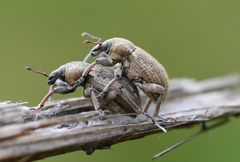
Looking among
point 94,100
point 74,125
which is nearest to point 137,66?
point 94,100

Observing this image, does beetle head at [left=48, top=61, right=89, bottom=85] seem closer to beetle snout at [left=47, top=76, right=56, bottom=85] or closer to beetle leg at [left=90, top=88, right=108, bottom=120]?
beetle snout at [left=47, top=76, right=56, bottom=85]

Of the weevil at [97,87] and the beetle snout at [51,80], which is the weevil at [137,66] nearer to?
the weevil at [97,87]

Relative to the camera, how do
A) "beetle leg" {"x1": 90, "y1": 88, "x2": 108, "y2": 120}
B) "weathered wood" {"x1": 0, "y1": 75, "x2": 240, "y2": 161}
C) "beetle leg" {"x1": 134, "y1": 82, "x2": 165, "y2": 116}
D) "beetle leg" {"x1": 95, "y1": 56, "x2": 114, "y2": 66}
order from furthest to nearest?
"beetle leg" {"x1": 134, "y1": 82, "x2": 165, "y2": 116}
"beetle leg" {"x1": 95, "y1": 56, "x2": 114, "y2": 66}
"beetle leg" {"x1": 90, "y1": 88, "x2": 108, "y2": 120}
"weathered wood" {"x1": 0, "y1": 75, "x2": 240, "y2": 161}

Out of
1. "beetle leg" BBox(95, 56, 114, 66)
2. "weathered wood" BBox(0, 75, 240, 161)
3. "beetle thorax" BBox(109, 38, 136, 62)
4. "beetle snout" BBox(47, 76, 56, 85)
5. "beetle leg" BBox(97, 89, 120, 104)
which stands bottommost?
"weathered wood" BBox(0, 75, 240, 161)

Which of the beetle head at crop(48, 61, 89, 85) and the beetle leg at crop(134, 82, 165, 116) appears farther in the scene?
the beetle leg at crop(134, 82, 165, 116)

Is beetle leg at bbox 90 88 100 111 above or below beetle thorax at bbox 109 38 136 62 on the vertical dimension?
below

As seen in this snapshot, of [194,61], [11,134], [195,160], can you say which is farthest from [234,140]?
[11,134]

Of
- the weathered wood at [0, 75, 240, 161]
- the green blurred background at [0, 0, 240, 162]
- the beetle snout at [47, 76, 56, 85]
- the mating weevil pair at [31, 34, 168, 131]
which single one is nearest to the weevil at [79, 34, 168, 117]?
the mating weevil pair at [31, 34, 168, 131]

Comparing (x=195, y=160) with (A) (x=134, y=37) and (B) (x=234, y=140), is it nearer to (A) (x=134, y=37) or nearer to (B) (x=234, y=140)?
(B) (x=234, y=140)
